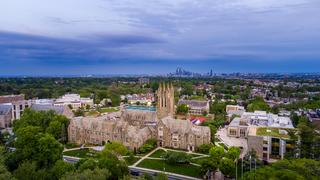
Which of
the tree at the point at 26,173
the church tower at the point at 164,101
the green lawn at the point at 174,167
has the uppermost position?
the church tower at the point at 164,101

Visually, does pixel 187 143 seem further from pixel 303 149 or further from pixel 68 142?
pixel 68 142

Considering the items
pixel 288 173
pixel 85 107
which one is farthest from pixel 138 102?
pixel 288 173

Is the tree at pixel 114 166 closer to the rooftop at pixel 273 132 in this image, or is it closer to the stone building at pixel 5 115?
the rooftop at pixel 273 132

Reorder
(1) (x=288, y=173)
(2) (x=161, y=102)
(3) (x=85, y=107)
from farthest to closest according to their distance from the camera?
(3) (x=85, y=107) → (2) (x=161, y=102) → (1) (x=288, y=173)

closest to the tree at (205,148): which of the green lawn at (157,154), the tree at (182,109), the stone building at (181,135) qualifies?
the stone building at (181,135)

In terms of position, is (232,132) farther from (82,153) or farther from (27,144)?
(27,144)

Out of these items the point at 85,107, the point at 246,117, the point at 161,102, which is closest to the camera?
the point at 161,102
